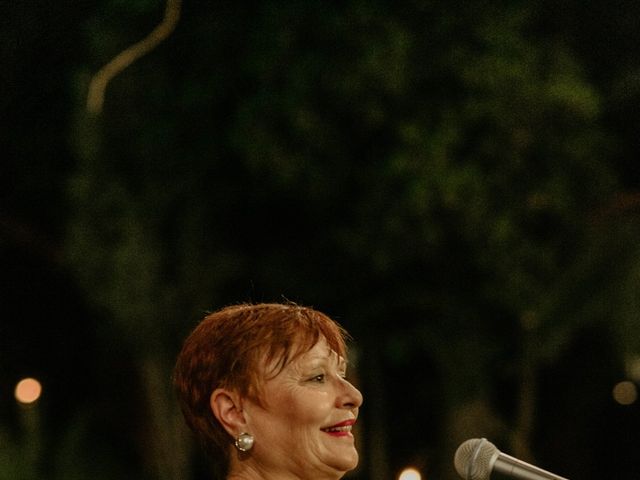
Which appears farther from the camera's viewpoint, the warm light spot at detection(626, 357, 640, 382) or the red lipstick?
the warm light spot at detection(626, 357, 640, 382)

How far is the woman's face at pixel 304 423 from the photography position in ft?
8.99

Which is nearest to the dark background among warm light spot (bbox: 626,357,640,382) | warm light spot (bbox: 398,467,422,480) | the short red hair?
warm light spot (bbox: 626,357,640,382)

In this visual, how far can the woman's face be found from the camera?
8.99 feet

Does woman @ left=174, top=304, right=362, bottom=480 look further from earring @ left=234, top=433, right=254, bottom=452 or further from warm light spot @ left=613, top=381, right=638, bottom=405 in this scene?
warm light spot @ left=613, top=381, right=638, bottom=405

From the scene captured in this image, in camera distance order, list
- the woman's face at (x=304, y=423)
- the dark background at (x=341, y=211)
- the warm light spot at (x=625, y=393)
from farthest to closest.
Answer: the warm light spot at (x=625, y=393) → the dark background at (x=341, y=211) → the woman's face at (x=304, y=423)

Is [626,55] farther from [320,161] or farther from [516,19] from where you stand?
[320,161]

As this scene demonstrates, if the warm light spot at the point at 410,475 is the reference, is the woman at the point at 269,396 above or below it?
above

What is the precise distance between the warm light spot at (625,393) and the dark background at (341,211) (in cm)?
20

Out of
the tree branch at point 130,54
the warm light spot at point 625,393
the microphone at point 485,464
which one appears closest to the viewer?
the microphone at point 485,464

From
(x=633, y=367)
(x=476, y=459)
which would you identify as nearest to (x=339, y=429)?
(x=476, y=459)

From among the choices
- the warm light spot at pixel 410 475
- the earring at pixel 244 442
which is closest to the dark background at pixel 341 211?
the warm light spot at pixel 410 475

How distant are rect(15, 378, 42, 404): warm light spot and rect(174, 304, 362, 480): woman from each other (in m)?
6.51

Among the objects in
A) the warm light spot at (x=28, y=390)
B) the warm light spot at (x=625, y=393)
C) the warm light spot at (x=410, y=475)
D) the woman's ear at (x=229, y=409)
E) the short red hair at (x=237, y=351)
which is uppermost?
the short red hair at (x=237, y=351)

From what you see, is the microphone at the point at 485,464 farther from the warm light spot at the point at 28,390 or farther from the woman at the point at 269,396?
the warm light spot at the point at 28,390
